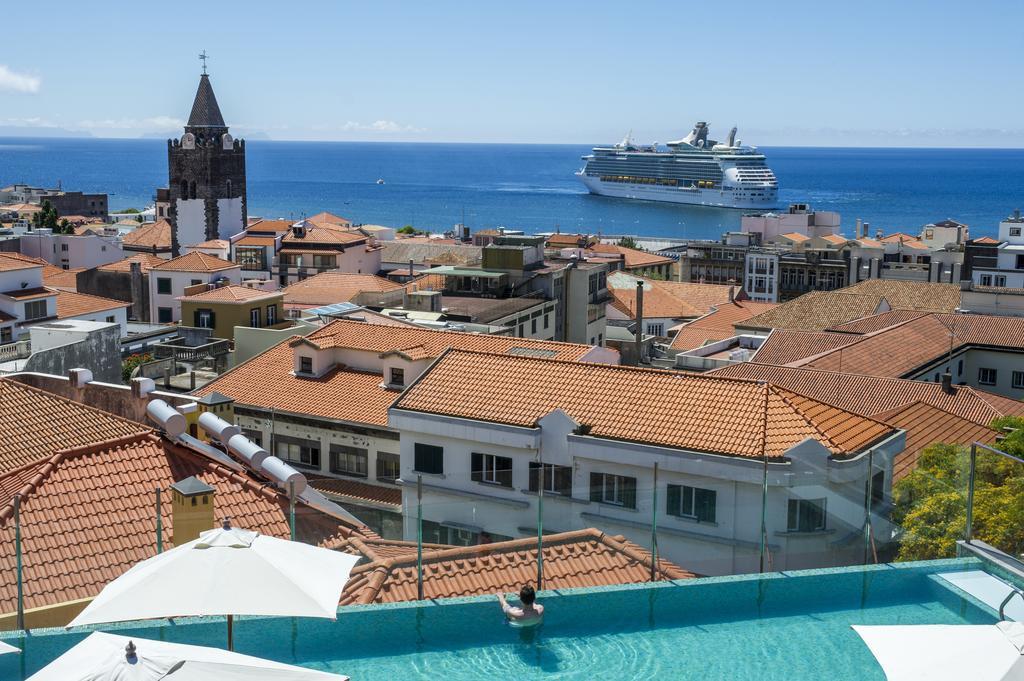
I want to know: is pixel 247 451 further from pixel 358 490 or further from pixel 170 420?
pixel 358 490

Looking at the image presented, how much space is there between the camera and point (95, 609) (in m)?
7.79

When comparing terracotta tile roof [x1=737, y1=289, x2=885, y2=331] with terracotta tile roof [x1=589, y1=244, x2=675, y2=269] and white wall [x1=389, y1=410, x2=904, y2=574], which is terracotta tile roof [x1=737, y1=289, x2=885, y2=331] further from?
white wall [x1=389, y1=410, x2=904, y2=574]

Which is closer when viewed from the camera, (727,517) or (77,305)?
(727,517)

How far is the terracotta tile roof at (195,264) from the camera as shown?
4547 cm

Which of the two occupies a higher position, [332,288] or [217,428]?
[217,428]

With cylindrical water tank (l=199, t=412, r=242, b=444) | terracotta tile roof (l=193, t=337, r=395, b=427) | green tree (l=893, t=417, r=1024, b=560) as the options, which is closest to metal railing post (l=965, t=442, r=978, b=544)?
green tree (l=893, t=417, r=1024, b=560)

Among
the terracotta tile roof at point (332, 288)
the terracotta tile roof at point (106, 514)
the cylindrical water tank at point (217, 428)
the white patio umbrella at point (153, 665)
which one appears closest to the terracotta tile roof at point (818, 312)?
the terracotta tile roof at point (332, 288)

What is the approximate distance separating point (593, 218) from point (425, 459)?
15685 cm

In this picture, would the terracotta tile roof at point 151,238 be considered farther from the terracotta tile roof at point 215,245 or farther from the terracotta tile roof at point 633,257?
the terracotta tile roof at point 633,257

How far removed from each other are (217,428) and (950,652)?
11.6 meters

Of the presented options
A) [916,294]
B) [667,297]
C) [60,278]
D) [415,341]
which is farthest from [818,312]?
[60,278]

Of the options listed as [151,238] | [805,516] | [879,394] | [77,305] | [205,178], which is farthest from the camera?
[151,238]

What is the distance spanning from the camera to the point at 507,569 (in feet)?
35.4

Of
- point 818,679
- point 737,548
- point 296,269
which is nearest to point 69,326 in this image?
point 737,548
